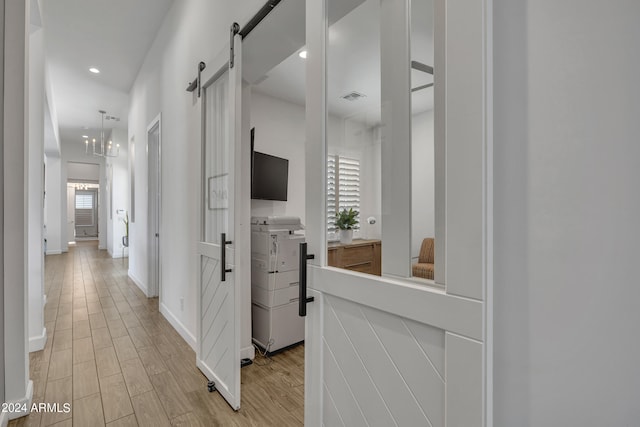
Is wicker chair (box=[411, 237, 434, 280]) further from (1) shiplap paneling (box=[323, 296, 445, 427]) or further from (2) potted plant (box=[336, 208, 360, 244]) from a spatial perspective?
(2) potted plant (box=[336, 208, 360, 244])

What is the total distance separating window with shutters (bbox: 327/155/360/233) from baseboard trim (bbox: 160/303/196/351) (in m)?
2.26

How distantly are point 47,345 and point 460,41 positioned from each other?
3.84 metres

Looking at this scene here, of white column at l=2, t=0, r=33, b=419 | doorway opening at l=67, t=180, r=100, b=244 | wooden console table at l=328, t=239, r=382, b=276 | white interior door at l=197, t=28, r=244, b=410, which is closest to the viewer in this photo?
wooden console table at l=328, t=239, r=382, b=276

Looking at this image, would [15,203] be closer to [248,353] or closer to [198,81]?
[198,81]

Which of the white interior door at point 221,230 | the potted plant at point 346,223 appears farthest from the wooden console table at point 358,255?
the white interior door at point 221,230

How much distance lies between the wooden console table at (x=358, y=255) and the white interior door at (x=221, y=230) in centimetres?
95

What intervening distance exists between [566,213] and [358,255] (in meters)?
0.62

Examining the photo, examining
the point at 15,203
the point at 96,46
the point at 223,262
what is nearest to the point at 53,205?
the point at 96,46

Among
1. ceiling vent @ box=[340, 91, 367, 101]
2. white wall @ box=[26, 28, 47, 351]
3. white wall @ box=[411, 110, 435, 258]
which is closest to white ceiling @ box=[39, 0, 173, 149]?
white wall @ box=[26, 28, 47, 351]

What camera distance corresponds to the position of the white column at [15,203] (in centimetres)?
178

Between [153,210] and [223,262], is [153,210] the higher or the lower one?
the higher one

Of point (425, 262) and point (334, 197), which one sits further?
point (334, 197)

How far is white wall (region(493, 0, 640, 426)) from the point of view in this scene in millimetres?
543

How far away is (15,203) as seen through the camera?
5.89 ft
